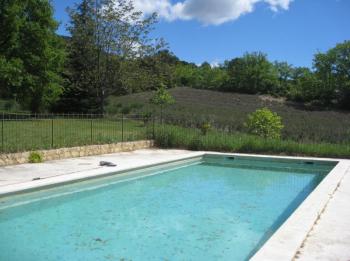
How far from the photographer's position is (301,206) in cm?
738

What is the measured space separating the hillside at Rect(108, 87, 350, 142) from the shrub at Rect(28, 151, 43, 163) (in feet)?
38.3

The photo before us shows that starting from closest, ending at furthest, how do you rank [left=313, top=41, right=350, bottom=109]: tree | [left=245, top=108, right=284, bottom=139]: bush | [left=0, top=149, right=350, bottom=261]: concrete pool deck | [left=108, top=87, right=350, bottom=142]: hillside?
[left=0, top=149, right=350, bottom=261]: concrete pool deck → [left=245, top=108, right=284, bottom=139]: bush → [left=108, top=87, right=350, bottom=142]: hillside → [left=313, top=41, right=350, bottom=109]: tree

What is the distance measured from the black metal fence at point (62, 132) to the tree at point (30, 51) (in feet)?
24.7

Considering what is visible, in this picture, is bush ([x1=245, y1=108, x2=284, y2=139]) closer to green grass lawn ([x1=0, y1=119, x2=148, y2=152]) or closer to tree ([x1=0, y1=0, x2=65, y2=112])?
green grass lawn ([x1=0, y1=119, x2=148, y2=152])

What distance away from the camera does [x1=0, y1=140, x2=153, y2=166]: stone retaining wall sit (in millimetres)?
11820

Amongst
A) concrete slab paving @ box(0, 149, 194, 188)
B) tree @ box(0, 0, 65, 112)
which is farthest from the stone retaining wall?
tree @ box(0, 0, 65, 112)

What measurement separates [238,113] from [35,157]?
21495mm

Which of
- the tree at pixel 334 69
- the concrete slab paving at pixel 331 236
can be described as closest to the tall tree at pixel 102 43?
the concrete slab paving at pixel 331 236

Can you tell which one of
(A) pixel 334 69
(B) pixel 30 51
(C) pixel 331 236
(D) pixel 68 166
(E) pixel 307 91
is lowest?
(C) pixel 331 236

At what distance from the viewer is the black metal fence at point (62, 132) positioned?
44.1 ft

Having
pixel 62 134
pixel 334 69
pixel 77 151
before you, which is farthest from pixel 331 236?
pixel 334 69

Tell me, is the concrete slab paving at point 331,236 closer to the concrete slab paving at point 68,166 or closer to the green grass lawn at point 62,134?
the concrete slab paving at point 68,166

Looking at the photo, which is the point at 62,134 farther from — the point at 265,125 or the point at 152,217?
the point at 152,217

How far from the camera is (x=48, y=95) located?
27984 mm
